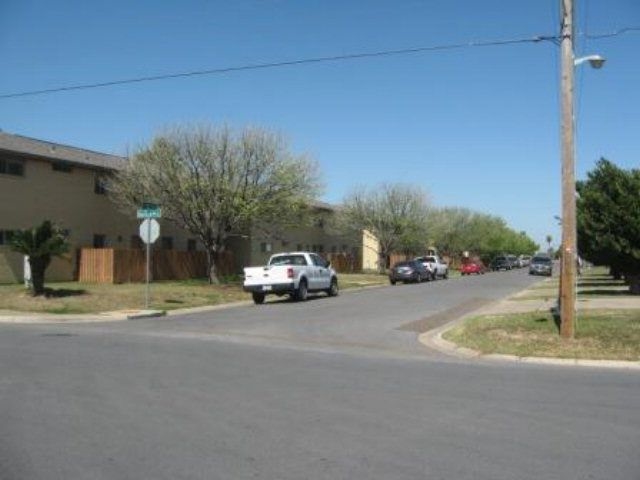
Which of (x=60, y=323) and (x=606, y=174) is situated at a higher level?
(x=606, y=174)

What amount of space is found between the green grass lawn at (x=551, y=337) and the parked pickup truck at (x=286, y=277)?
12.4m

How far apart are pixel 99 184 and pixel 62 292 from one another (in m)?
12.5

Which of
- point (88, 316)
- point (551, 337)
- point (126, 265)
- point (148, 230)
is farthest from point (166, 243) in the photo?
point (551, 337)

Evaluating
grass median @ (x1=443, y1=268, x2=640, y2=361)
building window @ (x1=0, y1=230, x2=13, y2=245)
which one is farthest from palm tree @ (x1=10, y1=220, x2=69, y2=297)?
grass median @ (x1=443, y1=268, x2=640, y2=361)

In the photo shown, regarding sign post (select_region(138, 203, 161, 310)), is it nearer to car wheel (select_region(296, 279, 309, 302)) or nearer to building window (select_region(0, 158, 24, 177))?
car wheel (select_region(296, 279, 309, 302))

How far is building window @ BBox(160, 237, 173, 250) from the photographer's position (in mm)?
43334

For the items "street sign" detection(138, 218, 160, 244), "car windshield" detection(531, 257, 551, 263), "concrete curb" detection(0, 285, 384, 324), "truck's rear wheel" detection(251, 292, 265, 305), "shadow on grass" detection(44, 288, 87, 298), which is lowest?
"concrete curb" detection(0, 285, 384, 324)

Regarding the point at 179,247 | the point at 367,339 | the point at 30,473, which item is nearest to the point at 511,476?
the point at 30,473

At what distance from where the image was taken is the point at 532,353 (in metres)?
14.6

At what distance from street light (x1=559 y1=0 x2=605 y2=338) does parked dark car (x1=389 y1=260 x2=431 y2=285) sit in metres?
33.9

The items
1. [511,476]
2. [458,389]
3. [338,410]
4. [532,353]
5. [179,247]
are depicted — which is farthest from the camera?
[179,247]

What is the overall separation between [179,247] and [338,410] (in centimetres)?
3689

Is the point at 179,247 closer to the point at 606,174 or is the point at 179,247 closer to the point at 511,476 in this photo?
the point at 606,174

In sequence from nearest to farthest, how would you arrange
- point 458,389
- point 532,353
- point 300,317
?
1. point 458,389
2. point 532,353
3. point 300,317
